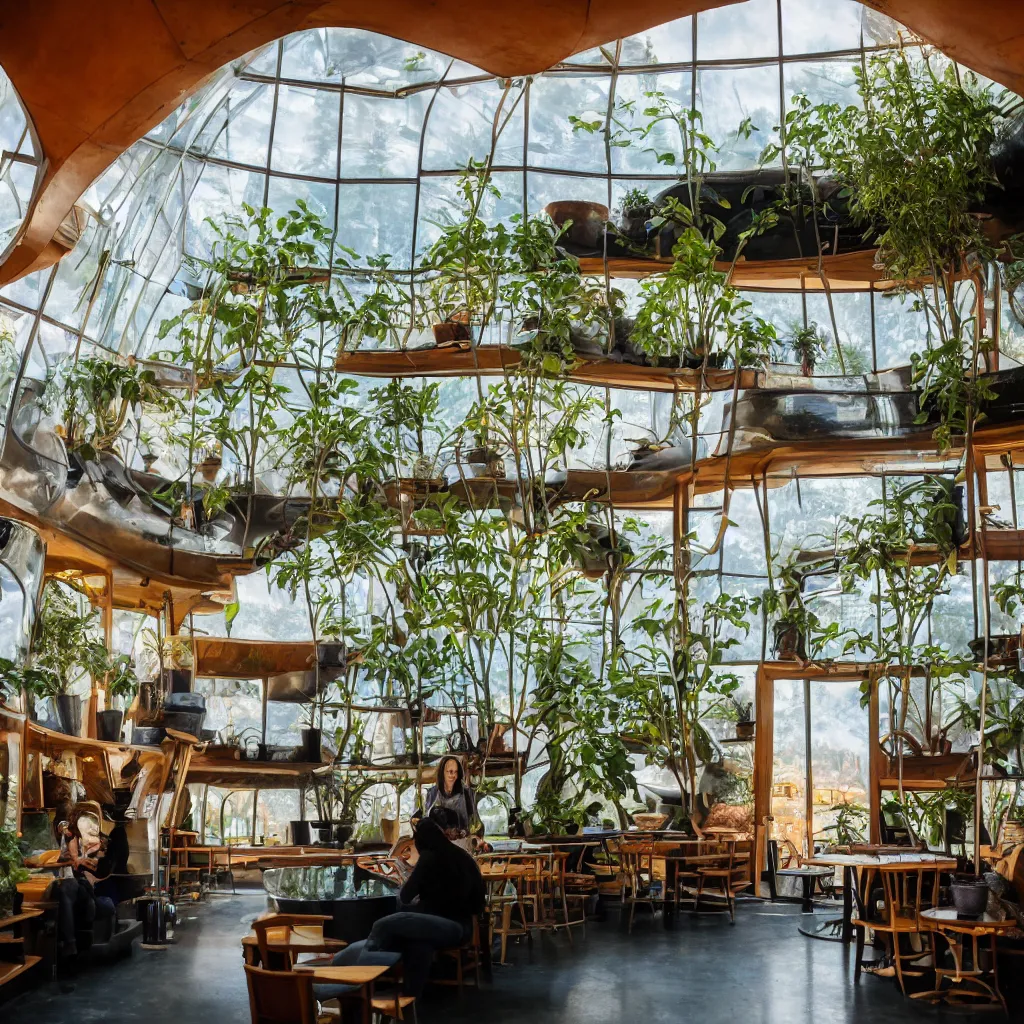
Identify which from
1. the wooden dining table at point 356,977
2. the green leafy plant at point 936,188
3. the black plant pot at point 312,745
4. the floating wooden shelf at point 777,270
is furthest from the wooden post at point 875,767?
the wooden dining table at point 356,977

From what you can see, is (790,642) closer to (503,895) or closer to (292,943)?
(503,895)

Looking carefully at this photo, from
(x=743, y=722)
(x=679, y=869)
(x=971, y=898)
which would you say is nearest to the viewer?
(x=971, y=898)

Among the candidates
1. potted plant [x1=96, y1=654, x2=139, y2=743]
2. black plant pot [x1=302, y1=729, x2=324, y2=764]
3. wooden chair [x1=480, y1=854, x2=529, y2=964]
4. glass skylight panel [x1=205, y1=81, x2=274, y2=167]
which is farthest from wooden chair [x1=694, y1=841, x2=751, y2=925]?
glass skylight panel [x1=205, y1=81, x2=274, y2=167]

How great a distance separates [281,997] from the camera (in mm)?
4590

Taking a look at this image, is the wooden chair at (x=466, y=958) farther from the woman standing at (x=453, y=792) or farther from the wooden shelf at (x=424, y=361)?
the wooden shelf at (x=424, y=361)

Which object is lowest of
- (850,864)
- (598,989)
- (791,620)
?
(598,989)

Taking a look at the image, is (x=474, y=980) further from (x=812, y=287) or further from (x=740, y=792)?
(x=812, y=287)

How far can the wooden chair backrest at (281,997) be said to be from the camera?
4.51 m

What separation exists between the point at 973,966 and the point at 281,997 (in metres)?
4.74

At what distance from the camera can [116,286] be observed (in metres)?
13.1

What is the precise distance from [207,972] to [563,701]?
4.14 meters

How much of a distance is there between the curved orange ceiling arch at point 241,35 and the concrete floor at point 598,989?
4.91 meters

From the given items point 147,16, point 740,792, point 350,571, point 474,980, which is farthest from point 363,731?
point 147,16

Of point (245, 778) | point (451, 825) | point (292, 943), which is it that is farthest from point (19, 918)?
point (245, 778)
